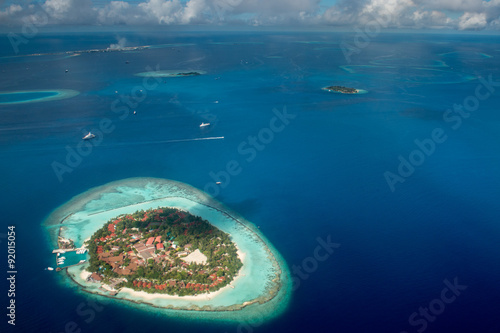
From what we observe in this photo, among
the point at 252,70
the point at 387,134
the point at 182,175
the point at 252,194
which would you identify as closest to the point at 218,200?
the point at 252,194

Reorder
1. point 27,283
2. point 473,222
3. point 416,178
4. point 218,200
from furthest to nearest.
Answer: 1. point 416,178
2. point 218,200
3. point 473,222
4. point 27,283

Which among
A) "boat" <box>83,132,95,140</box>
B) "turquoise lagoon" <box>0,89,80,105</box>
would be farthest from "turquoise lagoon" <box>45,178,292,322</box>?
"turquoise lagoon" <box>0,89,80,105</box>

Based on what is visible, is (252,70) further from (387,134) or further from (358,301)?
(358,301)

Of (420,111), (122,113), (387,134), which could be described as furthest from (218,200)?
(420,111)

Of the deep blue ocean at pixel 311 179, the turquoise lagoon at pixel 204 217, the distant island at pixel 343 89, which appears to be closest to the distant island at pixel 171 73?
the deep blue ocean at pixel 311 179

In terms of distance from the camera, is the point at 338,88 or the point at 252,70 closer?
the point at 338,88

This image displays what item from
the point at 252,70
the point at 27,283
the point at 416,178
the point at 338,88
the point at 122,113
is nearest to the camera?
the point at 27,283
